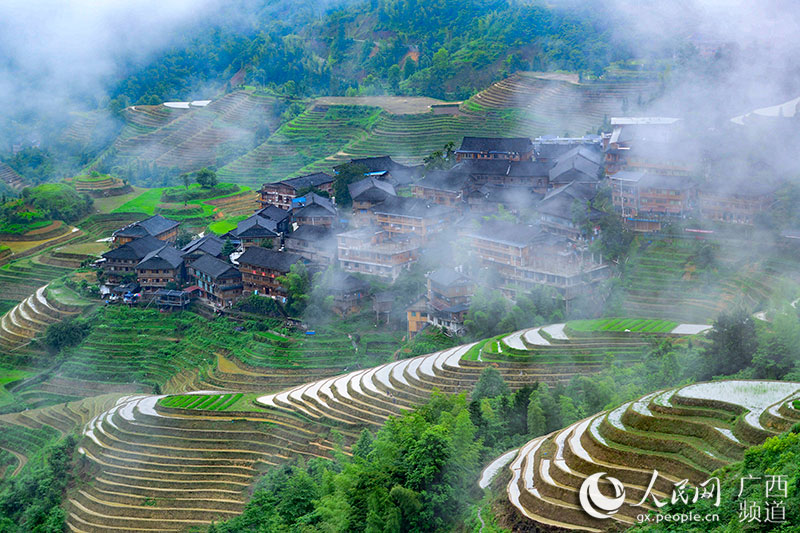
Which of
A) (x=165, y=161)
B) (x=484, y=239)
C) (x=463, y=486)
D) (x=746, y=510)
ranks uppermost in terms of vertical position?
(x=746, y=510)

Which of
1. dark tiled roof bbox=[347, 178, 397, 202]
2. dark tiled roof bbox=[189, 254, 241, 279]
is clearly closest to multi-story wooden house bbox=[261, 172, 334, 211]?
dark tiled roof bbox=[347, 178, 397, 202]

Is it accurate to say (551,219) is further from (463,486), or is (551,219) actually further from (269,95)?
(269,95)

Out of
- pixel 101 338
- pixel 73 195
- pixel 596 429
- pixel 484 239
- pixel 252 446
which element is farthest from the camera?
pixel 73 195

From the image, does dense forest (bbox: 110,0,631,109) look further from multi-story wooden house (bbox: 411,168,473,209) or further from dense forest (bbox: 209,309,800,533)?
dense forest (bbox: 209,309,800,533)

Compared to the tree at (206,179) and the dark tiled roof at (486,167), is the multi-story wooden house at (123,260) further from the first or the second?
the dark tiled roof at (486,167)

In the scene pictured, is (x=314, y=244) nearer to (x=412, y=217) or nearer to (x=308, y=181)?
(x=412, y=217)

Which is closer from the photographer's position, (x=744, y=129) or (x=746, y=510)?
(x=746, y=510)

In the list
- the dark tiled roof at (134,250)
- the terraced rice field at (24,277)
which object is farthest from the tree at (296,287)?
the terraced rice field at (24,277)

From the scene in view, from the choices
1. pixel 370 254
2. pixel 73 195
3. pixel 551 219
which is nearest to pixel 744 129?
pixel 551 219
